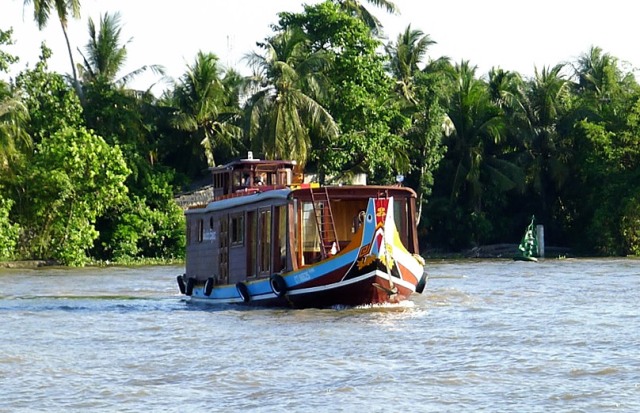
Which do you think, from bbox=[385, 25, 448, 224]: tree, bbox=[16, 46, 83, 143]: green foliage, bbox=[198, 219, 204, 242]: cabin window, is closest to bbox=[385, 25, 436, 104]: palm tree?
bbox=[385, 25, 448, 224]: tree

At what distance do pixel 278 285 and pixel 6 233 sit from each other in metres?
Result: 18.7

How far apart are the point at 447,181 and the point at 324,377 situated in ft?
118

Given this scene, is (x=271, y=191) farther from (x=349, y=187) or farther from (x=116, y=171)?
(x=116, y=171)

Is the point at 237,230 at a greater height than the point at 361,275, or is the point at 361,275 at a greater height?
the point at 237,230

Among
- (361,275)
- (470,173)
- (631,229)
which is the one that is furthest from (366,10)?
(361,275)

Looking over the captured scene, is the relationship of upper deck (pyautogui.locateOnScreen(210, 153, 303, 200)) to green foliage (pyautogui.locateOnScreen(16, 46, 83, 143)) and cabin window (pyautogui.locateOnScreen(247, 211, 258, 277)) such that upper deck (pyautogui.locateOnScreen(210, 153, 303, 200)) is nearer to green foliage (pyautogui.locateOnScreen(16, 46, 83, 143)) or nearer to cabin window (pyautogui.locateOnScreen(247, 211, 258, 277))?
cabin window (pyautogui.locateOnScreen(247, 211, 258, 277))

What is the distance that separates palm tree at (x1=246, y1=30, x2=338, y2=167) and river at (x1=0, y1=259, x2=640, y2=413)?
1699 cm

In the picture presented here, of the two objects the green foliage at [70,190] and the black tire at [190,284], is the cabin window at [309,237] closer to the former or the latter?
the black tire at [190,284]

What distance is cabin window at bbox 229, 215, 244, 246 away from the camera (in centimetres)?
2084

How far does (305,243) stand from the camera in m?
19.5

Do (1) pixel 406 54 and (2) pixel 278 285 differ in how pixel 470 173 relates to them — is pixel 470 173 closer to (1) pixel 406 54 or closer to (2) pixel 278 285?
(1) pixel 406 54

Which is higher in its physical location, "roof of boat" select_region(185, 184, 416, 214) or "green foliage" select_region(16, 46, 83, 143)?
"green foliage" select_region(16, 46, 83, 143)

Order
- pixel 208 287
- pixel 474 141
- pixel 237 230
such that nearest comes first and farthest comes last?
1. pixel 237 230
2. pixel 208 287
3. pixel 474 141

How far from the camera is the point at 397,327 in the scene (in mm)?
16125
